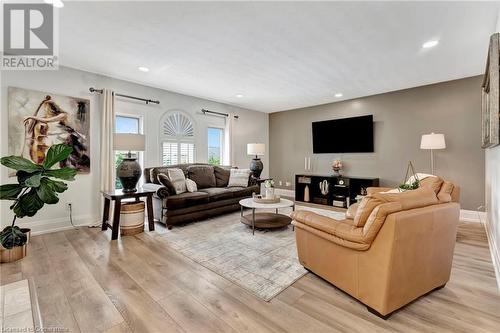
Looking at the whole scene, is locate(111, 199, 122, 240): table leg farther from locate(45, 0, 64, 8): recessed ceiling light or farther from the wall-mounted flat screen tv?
the wall-mounted flat screen tv

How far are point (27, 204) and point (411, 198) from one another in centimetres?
359

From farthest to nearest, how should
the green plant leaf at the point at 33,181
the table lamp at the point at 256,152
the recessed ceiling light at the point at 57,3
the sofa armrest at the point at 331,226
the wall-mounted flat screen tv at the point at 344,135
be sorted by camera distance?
the table lamp at the point at 256,152
the wall-mounted flat screen tv at the point at 344,135
the green plant leaf at the point at 33,181
the recessed ceiling light at the point at 57,3
the sofa armrest at the point at 331,226

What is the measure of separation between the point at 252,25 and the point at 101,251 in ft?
10.3

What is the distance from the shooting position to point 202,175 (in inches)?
192

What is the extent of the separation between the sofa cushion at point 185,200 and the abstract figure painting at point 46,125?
5.08 feet

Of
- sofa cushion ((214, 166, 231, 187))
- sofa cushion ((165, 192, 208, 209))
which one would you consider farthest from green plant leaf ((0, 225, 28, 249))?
sofa cushion ((214, 166, 231, 187))

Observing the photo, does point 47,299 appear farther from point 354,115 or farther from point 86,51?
point 354,115

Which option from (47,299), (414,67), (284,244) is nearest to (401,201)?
(284,244)

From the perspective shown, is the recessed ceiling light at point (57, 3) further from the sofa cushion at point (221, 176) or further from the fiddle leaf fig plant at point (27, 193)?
the sofa cushion at point (221, 176)

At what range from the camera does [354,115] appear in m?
5.65

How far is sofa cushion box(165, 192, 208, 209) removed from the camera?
12.1 feet

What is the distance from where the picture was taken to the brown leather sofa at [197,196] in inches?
147

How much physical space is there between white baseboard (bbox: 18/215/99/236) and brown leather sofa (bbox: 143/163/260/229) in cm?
104

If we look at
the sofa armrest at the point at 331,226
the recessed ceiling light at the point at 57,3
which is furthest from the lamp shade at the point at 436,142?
the recessed ceiling light at the point at 57,3
